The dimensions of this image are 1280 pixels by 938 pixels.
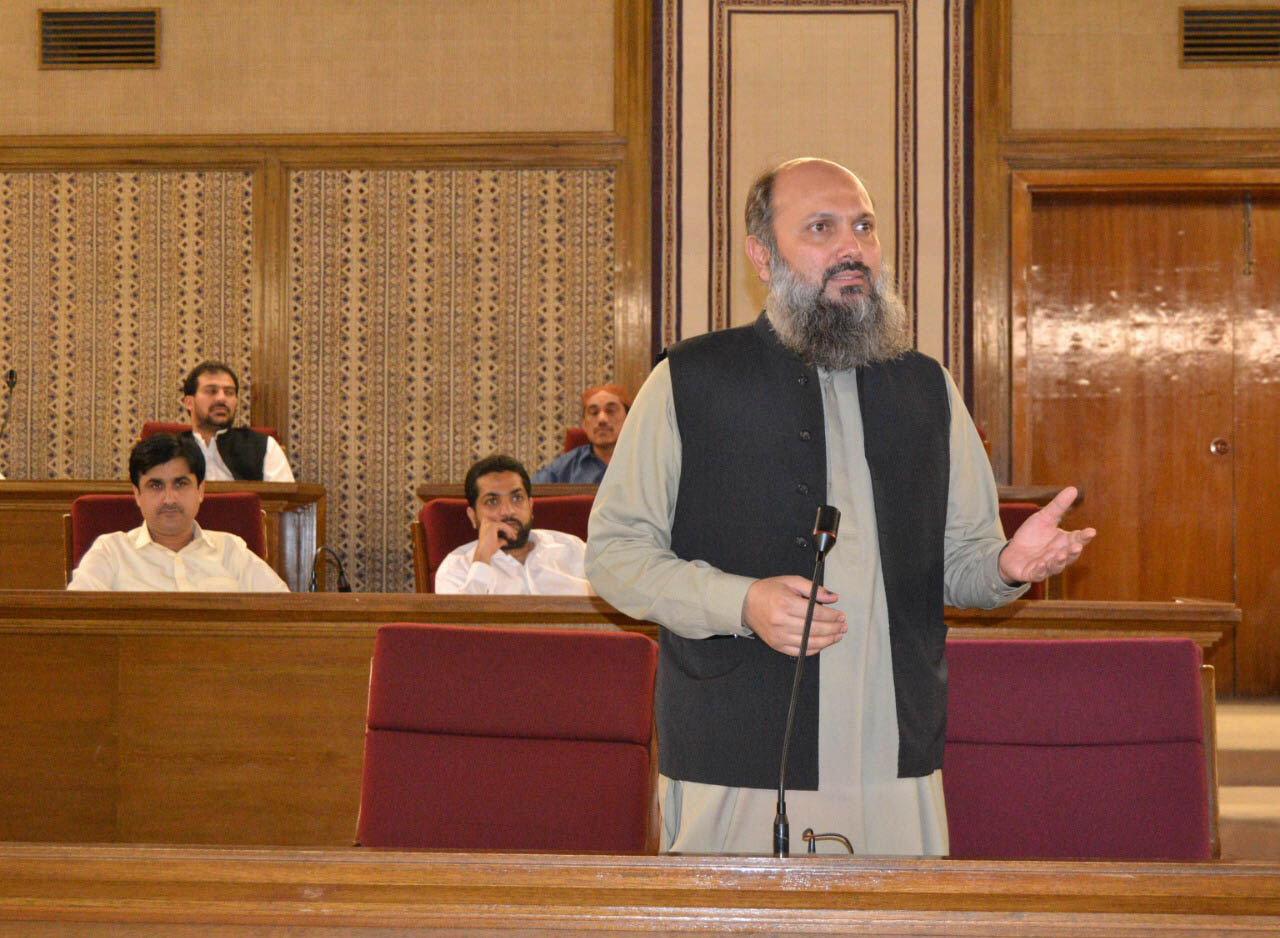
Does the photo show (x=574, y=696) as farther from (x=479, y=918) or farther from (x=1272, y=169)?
(x=1272, y=169)

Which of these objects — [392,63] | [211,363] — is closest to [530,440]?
[211,363]

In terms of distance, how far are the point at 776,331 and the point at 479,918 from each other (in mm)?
985

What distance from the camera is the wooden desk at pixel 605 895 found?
100cm

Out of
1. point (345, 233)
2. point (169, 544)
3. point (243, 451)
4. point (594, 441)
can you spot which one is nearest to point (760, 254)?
point (169, 544)

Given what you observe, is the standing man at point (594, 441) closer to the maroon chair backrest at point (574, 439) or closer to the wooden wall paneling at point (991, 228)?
the maroon chair backrest at point (574, 439)

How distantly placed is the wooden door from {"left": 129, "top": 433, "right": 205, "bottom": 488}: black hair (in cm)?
391

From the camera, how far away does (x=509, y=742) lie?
2.04 metres

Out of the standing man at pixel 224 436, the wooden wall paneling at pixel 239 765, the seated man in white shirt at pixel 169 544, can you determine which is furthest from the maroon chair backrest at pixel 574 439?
the wooden wall paneling at pixel 239 765

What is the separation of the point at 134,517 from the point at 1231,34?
17.2 feet

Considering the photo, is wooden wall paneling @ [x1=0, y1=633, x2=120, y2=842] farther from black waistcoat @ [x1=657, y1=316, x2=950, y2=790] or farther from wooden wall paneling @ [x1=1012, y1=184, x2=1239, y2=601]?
wooden wall paneling @ [x1=1012, y1=184, x2=1239, y2=601]

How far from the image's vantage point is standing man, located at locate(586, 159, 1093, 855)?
165cm

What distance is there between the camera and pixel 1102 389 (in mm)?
6574

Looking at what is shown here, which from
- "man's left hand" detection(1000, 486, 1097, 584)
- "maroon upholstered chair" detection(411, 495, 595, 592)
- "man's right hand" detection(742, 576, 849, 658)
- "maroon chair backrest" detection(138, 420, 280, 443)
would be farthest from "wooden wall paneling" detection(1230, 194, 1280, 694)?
"man's right hand" detection(742, 576, 849, 658)

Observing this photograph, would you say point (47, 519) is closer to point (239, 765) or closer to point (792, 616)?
point (239, 765)
